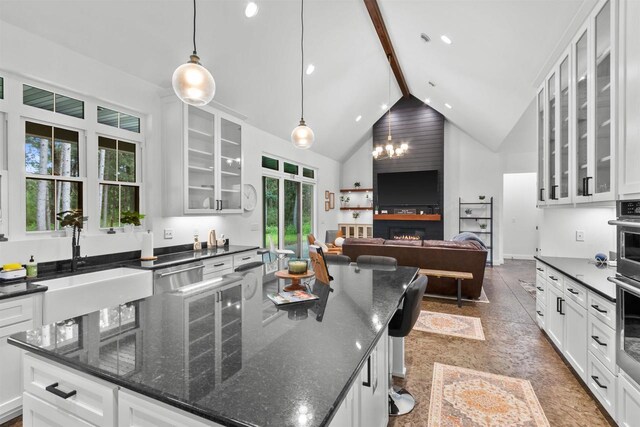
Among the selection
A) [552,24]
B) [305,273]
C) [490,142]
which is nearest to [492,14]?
[552,24]

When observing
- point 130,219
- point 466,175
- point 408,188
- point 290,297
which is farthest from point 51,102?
point 466,175

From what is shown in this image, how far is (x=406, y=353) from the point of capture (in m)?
3.05

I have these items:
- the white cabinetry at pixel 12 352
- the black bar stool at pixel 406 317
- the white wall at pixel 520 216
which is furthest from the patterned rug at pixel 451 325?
the white wall at pixel 520 216

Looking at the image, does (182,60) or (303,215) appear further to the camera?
(303,215)

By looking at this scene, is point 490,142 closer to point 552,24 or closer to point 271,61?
point 552,24

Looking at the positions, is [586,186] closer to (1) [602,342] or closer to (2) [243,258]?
(1) [602,342]

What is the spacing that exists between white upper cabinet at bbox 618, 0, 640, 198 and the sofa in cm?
286

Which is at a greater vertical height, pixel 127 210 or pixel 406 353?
pixel 127 210

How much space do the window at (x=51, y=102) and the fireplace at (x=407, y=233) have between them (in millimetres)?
7296

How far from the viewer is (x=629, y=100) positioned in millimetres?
1825

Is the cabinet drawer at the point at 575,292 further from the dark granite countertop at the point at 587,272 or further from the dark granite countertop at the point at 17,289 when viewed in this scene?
the dark granite countertop at the point at 17,289

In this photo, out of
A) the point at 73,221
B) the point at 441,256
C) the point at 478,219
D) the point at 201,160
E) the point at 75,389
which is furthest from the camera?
the point at 478,219

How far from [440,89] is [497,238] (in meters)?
4.22

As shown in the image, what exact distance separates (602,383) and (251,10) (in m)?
4.59
